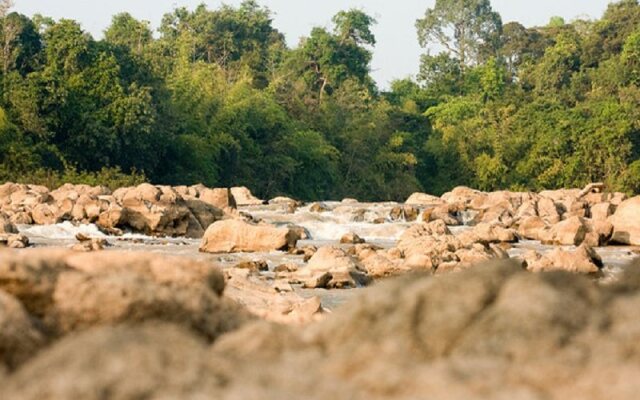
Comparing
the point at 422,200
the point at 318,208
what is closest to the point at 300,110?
the point at 422,200

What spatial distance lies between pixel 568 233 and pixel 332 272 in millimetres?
12702

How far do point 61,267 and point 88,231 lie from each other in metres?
28.1

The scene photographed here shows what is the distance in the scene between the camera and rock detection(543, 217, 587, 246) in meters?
33.1

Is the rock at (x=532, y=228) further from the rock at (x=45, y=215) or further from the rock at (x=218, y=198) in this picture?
the rock at (x=45, y=215)

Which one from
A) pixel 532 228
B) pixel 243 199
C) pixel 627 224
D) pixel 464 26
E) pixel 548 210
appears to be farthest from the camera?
pixel 464 26

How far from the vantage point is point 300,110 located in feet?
232

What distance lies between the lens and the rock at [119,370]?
3.71 m

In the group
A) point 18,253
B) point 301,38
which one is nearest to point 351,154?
point 301,38

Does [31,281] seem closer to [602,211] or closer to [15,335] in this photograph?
[15,335]

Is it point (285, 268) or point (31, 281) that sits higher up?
point (31, 281)

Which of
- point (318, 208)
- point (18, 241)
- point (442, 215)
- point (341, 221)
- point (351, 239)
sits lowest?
point (318, 208)

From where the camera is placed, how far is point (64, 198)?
35656 mm

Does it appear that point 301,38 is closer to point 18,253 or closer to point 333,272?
point 333,272

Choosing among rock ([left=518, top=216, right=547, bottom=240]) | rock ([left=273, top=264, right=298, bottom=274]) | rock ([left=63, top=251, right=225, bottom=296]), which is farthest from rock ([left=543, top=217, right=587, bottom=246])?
rock ([left=63, top=251, right=225, bottom=296])
